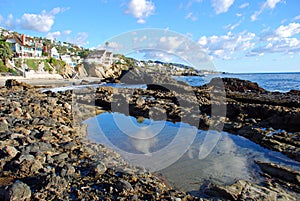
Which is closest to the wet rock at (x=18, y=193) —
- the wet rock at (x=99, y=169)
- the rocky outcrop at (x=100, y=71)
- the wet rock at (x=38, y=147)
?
the wet rock at (x=99, y=169)

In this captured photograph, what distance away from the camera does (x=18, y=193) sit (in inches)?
192

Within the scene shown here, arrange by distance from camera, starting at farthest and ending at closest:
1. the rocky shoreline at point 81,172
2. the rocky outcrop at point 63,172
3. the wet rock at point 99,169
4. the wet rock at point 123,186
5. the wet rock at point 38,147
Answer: the wet rock at point 38,147, the wet rock at point 99,169, the wet rock at point 123,186, the rocky shoreline at point 81,172, the rocky outcrop at point 63,172

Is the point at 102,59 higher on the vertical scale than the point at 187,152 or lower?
higher

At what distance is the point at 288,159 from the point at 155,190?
655cm

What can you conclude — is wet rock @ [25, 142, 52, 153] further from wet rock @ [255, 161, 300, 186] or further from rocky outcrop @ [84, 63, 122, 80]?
rocky outcrop @ [84, 63, 122, 80]

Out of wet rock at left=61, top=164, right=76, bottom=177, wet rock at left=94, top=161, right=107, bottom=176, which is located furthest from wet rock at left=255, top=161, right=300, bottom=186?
wet rock at left=61, top=164, right=76, bottom=177

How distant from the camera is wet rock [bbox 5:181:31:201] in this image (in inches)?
189

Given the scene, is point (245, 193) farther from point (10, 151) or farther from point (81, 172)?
point (10, 151)

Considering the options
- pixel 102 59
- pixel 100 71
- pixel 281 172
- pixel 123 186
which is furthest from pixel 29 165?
pixel 102 59

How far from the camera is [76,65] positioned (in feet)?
271

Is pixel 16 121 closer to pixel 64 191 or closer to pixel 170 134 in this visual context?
pixel 64 191

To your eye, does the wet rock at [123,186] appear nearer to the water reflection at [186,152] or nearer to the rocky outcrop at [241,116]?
the water reflection at [186,152]

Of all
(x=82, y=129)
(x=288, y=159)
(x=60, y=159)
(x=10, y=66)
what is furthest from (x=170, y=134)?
(x=10, y=66)

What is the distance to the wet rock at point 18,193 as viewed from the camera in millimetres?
4805
